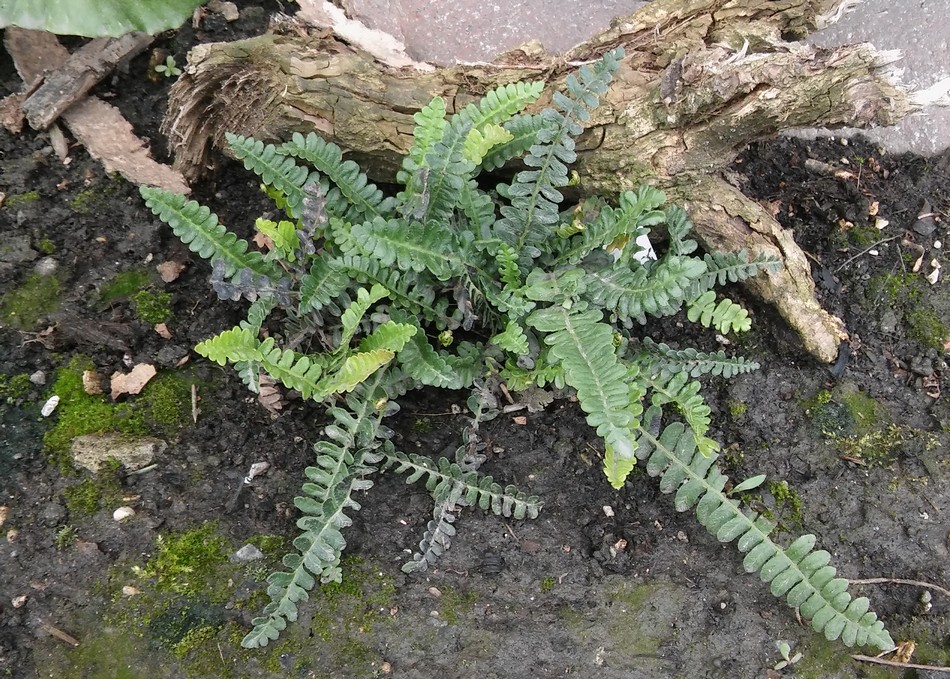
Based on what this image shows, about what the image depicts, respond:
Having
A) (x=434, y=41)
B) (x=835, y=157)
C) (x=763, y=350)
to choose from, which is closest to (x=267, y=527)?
(x=763, y=350)

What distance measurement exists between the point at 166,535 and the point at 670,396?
155 cm

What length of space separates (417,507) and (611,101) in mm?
1436

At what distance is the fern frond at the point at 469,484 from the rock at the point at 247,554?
437 millimetres

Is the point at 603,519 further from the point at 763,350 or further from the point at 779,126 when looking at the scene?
the point at 779,126

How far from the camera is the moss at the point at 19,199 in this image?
2.34 metres

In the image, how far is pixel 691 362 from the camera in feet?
7.22

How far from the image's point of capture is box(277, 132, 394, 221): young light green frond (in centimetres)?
204

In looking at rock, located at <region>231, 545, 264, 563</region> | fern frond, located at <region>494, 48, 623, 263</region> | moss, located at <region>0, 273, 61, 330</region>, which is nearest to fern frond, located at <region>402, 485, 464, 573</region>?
rock, located at <region>231, 545, 264, 563</region>

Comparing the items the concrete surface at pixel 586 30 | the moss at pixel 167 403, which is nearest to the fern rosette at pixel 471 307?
the moss at pixel 167 403

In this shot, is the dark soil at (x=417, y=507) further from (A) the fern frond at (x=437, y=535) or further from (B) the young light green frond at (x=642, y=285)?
(B) the young light green frond at (x=642, y=285)

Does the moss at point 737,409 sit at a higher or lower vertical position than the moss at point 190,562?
lower

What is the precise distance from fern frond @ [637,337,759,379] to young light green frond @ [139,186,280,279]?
1279mm

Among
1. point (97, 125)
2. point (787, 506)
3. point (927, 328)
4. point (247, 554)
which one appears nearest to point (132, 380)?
point (247, 554)

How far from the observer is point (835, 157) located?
9.29 ft
